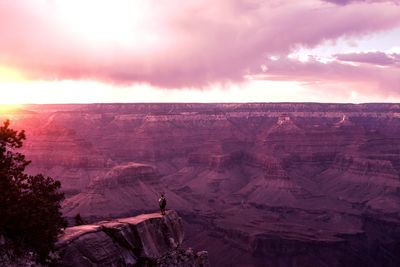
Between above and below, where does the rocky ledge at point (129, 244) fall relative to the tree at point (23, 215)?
below

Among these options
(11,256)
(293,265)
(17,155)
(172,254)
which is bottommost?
(293,265)

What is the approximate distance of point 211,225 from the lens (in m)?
178

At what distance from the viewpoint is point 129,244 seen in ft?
141

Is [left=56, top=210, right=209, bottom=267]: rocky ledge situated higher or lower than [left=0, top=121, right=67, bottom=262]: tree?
lower

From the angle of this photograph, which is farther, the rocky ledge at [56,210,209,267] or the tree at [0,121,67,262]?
the rocky ledge at [56,210,209,267]

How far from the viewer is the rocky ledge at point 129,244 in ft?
127

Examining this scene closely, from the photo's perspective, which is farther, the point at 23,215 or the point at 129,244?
the point at 129,244

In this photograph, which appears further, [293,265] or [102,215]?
[102,215]

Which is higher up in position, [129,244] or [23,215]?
[23,215]

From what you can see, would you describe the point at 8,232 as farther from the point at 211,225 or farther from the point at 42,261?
the point at 211,225

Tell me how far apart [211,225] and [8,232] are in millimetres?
144491

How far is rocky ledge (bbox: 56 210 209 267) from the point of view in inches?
1522

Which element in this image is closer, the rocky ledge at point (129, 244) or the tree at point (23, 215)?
the tree at point (23, 215)

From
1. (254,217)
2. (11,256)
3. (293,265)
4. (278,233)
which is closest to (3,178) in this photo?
(11,256)
